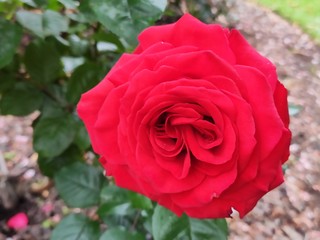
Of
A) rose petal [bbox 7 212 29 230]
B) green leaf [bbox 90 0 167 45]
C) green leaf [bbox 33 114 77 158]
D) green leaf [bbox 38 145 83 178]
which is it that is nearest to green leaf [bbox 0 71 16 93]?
green leaf [bbox 33 114 77 158]

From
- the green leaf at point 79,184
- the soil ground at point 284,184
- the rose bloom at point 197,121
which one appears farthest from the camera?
the soil ground at point 284,184

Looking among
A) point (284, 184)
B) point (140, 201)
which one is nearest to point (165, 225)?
point (140, 201)

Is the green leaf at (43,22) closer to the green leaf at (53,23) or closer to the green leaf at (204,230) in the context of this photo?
the green leaf at (53,23)

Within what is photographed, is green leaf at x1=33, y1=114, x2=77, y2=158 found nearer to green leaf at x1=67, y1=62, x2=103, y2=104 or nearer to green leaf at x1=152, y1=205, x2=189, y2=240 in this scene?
green leaf at x1=67, y1=62, x2=103, y2=104

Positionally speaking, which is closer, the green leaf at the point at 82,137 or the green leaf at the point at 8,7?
the green leaf at the point at 8,7

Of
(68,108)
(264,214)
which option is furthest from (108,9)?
(264,214)

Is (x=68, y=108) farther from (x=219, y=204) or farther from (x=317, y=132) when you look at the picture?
(x=317, y=132)

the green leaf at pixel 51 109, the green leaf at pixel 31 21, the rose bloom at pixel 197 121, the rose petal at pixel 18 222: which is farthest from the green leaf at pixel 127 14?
the rose petal at pixel 18 222
